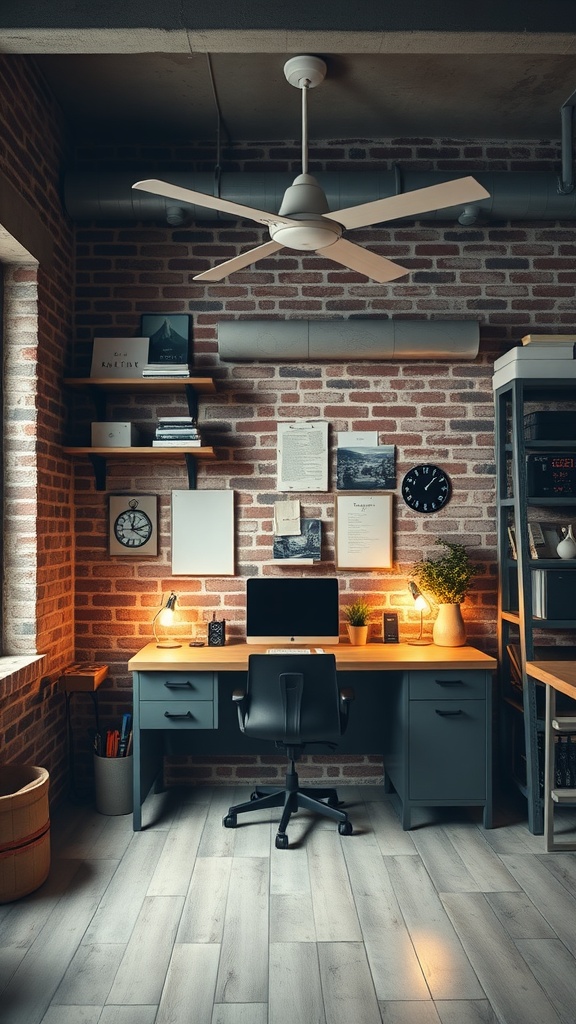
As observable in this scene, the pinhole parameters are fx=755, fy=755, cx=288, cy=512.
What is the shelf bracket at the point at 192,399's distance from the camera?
3.83 meters

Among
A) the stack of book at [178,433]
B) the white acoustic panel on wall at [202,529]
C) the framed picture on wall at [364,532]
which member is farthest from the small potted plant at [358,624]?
the stack of book at [178,433]

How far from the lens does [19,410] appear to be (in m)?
3.37

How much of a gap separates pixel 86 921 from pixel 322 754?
5.32 feet

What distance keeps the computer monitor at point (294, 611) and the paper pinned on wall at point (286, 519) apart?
0.33m

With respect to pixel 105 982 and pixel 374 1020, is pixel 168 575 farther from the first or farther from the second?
pixel 374 1020

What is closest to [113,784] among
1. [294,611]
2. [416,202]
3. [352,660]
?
[294,611]

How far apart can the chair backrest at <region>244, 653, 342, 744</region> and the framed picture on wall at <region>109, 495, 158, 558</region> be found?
1056 millimetres

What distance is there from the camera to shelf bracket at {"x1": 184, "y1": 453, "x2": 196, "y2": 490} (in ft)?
12.7

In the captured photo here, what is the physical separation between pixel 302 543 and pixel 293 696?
979 millimetres

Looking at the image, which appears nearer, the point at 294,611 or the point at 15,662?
the point at 15,662

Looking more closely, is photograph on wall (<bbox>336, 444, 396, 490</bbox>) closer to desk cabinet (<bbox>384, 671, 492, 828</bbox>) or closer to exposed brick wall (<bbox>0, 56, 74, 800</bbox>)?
desk cabinet (<bbox>384, 671, 492, 828</bbox>)

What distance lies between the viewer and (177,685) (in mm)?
3426

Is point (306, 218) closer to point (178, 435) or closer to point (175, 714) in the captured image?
point (178, 435)

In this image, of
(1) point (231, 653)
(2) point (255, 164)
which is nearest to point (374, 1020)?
(1) point (231, 653)
